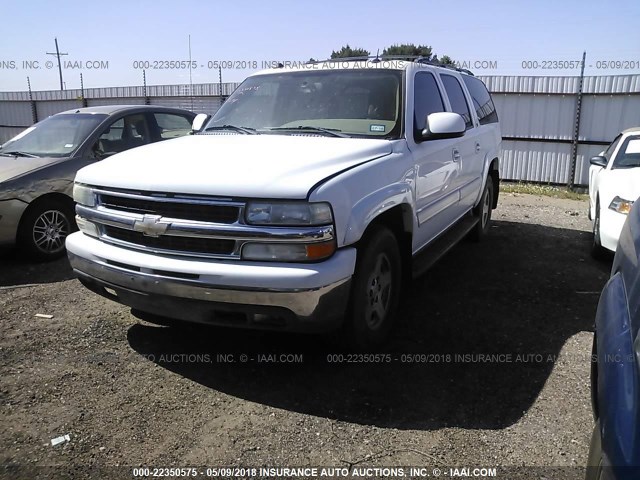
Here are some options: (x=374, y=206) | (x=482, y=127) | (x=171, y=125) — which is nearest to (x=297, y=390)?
(x=374, y=206)

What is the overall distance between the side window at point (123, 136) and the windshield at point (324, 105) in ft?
7.66

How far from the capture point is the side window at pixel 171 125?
281 inches

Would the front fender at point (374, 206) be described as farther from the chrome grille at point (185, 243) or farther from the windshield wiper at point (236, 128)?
the windshield wiper at point (236, 128)

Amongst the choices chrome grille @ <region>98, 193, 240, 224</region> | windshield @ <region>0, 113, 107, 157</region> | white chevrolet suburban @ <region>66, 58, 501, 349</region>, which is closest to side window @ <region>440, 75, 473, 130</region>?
white chevrolet suburban @ <region>66, 58, 501, 349</region>

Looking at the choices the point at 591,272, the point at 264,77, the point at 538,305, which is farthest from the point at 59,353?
the point at 591,272

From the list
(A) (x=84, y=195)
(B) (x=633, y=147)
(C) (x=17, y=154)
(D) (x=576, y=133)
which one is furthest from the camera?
(D) (x=576, y=133)

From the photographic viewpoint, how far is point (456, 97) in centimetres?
545

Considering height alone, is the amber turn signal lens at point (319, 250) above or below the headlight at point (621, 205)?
above

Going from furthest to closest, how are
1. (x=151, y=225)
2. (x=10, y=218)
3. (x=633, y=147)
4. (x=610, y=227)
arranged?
(x=633, y=147) → (x=610, y=227) → (x=10, y=218) → (x=151, y=225)

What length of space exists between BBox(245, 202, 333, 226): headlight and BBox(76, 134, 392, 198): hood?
0.06m

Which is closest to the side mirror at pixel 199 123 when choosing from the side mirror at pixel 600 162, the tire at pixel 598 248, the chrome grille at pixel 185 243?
the chrome grille at pixel 185 243

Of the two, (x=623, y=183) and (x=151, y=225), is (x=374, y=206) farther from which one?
(x=623, y=183)

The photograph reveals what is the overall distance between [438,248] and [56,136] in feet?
15.6

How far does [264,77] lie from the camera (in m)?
4.80
